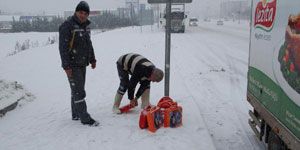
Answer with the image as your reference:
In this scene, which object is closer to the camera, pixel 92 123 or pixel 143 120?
pixel 143 120

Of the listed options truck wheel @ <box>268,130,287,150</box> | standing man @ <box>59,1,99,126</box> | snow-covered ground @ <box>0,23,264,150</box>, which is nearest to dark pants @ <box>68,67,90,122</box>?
standing man @ <box>59,1,99,126</box>

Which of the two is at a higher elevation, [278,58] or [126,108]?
[278,58]

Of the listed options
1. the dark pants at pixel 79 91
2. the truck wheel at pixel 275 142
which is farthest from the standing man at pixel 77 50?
the truck wheel at pixel 275 142

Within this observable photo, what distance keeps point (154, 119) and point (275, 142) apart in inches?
78.3

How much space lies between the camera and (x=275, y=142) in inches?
169

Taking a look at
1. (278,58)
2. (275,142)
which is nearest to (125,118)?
(275,142)

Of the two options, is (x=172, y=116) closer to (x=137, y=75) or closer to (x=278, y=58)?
(x=137, y=75)

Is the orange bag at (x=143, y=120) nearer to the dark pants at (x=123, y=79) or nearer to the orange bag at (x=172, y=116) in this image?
the orange bag at (x=172, y=116)

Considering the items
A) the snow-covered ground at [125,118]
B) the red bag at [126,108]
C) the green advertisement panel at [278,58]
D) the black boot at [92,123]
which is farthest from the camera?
→ the red bag at [126,108]

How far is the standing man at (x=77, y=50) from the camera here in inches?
217

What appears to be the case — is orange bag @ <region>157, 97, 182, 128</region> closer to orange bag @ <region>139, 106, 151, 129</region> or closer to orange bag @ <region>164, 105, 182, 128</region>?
orange bag @ <region>164, 105, 182, 128</region>

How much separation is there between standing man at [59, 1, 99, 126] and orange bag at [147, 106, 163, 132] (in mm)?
971

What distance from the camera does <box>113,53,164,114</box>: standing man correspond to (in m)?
6.03

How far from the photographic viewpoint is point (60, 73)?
11.7 metres
